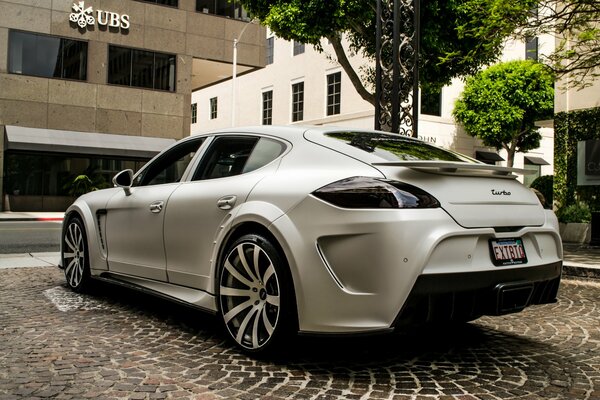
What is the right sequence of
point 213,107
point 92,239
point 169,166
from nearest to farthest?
point 169,166
point 92,239
point 213,107

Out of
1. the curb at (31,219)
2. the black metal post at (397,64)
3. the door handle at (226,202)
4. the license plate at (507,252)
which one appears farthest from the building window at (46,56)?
the license plate at (507,252)

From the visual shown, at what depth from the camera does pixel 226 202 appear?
12.2 ft

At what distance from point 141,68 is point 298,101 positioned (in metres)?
10.3

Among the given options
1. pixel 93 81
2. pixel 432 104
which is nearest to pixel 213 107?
pixel 93 81

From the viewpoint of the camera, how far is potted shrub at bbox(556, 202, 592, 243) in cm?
1423

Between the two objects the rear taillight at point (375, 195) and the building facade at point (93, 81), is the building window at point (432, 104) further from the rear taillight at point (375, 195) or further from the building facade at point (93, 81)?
the rear taillight at point (375, 195)

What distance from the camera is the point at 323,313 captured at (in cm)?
305

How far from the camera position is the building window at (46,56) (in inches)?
945

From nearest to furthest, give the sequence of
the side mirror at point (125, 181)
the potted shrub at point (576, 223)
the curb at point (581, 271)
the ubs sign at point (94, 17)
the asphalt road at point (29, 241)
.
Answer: the side mirror at point (125, 181) < the curb at point (581, 271) < the asphalt road at point (29, 241) < the potted shrub at point (576, 223) < the ubs sign at point (94, 17)

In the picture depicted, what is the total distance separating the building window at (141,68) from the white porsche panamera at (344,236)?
78.4 feet

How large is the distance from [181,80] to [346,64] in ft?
43.0

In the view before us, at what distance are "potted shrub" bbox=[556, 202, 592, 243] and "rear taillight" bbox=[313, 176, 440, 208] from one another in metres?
12.6

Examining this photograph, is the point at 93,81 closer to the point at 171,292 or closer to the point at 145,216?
the point at 145,216

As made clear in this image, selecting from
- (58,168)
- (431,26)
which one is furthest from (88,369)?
(58,168)
